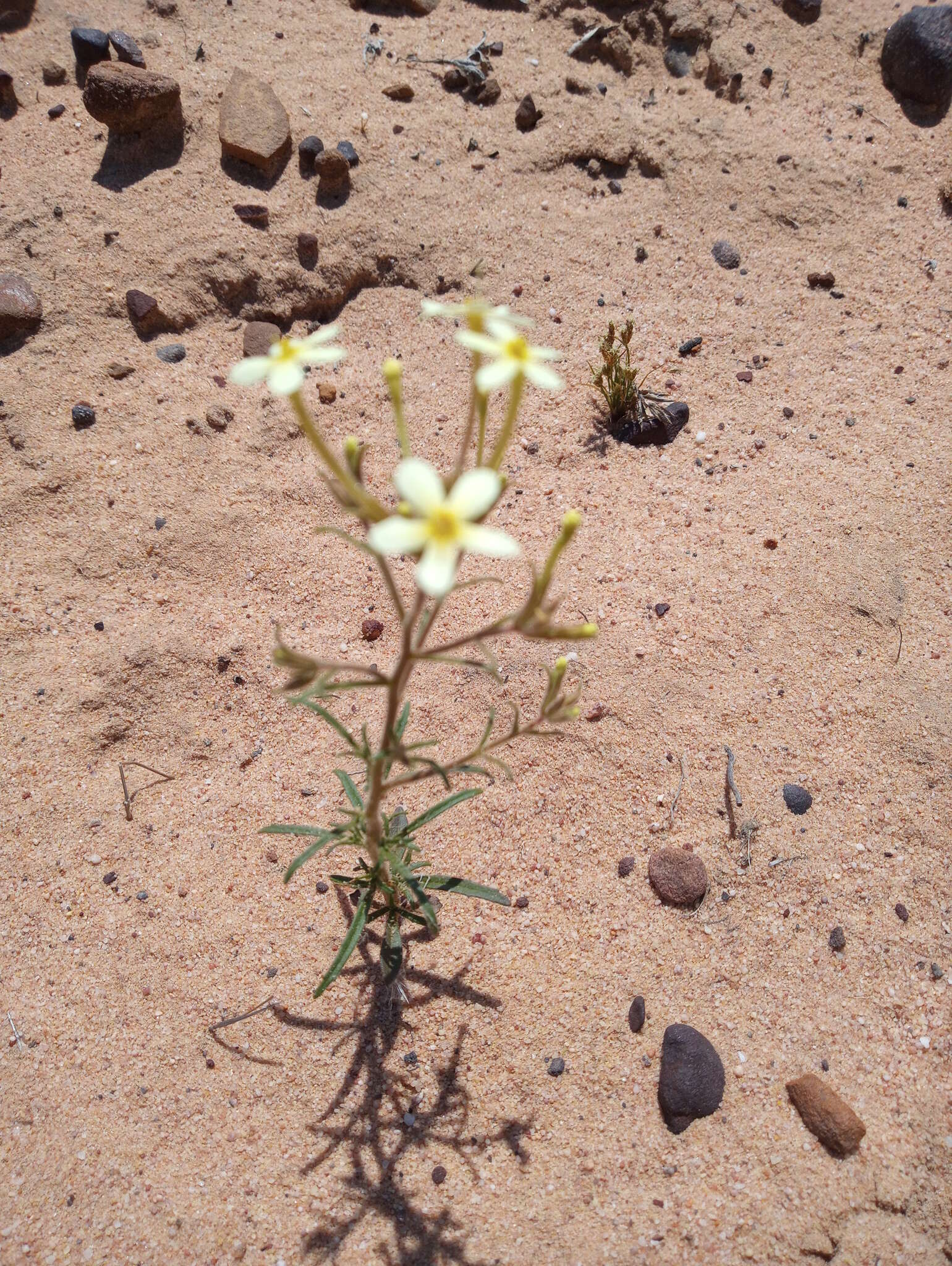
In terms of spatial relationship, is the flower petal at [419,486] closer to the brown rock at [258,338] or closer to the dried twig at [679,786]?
the dried twig at [679,786]

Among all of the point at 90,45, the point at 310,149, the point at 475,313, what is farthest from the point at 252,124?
the point at 475,313

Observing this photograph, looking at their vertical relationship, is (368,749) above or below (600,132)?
below

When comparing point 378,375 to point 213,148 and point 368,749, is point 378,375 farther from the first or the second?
point 368,749

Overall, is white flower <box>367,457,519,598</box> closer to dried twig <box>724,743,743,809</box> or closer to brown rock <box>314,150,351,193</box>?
dried twig <box>724,743,743,809</box>

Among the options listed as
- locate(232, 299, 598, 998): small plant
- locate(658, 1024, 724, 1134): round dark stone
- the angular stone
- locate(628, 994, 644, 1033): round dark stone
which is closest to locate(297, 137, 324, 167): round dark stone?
the angular stone

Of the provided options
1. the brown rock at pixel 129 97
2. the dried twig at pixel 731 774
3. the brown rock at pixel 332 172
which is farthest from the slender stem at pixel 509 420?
the brown rock at pixel 129 97

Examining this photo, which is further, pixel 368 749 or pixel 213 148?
pixel 213 148

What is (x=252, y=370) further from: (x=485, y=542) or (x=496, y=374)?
(x=485, y=542)

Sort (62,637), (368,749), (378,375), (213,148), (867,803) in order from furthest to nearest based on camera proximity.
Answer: (213,148)
(378,375)
(62,637)
(867,803)
(368,749)

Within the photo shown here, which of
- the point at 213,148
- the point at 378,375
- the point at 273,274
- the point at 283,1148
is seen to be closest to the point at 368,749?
the point at 283,1148
